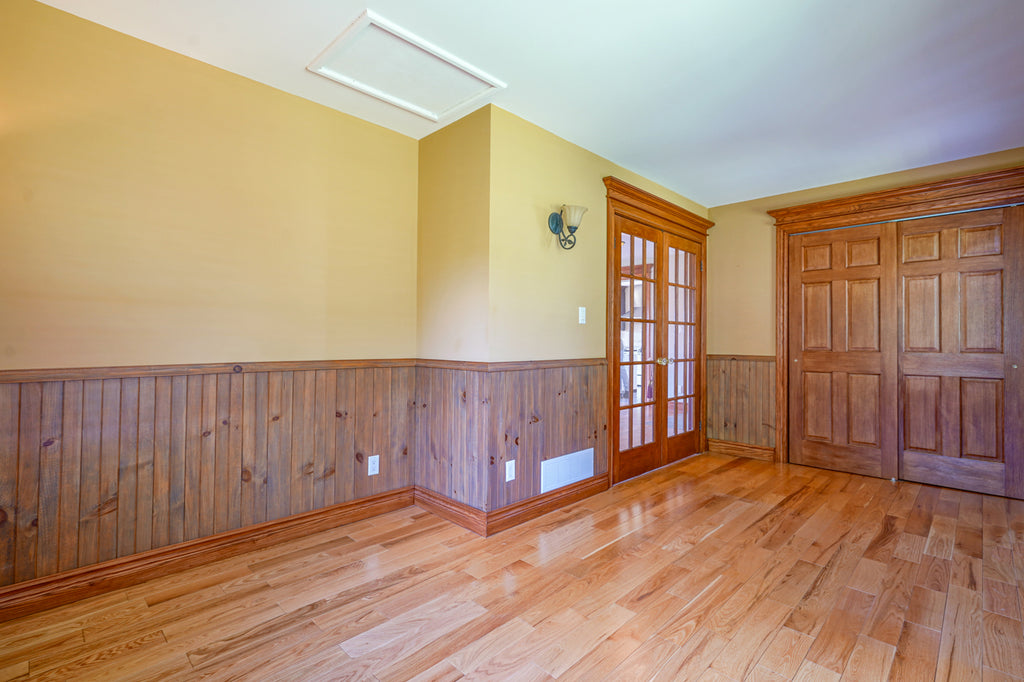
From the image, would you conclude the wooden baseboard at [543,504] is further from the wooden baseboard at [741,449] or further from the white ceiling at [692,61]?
the white ceiling at [692,61]

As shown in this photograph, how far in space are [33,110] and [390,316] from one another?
1.89 m

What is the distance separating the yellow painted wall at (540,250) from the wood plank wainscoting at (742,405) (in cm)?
192

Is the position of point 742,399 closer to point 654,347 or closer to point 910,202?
point 654,347

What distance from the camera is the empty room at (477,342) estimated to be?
1.91 meters

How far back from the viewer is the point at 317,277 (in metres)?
2.81

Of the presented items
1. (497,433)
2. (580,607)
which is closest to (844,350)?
(497,433)

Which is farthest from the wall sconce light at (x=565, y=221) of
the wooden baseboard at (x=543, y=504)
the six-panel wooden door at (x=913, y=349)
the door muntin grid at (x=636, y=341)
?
the six-panel wooden door at (x=913, y=349)

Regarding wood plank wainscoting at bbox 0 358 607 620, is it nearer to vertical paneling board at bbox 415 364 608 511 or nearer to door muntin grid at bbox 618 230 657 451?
vertical paneling board at bbox 415 364 608 511

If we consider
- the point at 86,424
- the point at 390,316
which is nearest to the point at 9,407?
the point at 86,424

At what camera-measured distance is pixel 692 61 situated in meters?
2.34

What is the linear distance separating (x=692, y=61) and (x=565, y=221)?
3.83ft

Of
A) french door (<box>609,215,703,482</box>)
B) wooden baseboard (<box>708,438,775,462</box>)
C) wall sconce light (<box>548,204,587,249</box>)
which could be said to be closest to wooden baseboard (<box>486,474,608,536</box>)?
french door (<box>609,215,703,482</box>)

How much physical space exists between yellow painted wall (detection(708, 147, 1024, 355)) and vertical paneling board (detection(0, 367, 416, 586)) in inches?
139

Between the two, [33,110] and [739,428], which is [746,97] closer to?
[739,428]
